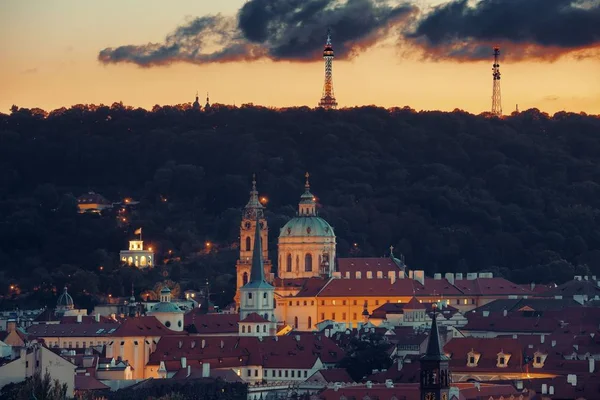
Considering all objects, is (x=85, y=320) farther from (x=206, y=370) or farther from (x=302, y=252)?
(x=302, y=252)

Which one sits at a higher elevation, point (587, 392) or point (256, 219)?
point (256, 219)

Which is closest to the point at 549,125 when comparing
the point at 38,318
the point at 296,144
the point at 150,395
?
the point at 296,144

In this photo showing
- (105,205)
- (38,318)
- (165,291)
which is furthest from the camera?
(105,205)

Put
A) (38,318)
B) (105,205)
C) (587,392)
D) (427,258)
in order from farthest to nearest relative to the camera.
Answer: (105,205) → (427,258) → (38,318) → (587,392)

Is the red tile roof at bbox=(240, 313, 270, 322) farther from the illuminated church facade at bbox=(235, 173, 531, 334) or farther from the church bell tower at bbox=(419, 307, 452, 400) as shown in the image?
the church bell tower at bbox=(419, 307, 452, 400)

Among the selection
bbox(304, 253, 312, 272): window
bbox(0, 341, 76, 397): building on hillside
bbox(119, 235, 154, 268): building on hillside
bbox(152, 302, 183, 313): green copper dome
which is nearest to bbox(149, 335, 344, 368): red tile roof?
bbox(152, 302, 183, 313): green copper dome

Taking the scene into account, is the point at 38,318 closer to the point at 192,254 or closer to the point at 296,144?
the point at 192,254
